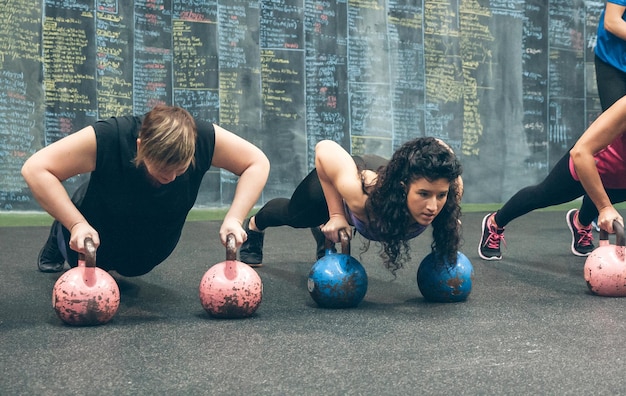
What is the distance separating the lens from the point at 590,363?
2146 mm

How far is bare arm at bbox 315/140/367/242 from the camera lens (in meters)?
2.98

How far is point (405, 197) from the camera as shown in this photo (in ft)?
9.29

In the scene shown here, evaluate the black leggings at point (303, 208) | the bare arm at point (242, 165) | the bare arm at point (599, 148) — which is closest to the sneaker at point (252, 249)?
the black leggings at point (303, 208)

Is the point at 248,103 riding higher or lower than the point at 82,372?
higher

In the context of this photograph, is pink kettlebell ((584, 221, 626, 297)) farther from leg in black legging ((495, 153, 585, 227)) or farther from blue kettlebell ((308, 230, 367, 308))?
blue kettlebell ((308, 230, 367, 308))

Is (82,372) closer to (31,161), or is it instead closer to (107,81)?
(31,161)

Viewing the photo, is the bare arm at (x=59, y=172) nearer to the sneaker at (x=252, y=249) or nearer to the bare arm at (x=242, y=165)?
the bare arm at (x=242, y=165)

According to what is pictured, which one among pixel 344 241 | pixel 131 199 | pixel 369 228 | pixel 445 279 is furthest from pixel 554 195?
pixel 131 199

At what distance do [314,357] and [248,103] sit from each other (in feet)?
15.6

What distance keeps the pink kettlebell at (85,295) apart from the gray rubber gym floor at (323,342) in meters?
0.05

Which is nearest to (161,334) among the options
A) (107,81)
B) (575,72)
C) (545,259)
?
(545,259)

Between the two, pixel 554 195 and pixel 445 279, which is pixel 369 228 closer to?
pixel 445 279

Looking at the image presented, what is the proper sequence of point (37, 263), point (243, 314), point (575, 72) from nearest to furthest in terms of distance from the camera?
point (243, 314)
point (37, 263)
point (575, 72)

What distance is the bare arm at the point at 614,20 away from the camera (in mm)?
3609
